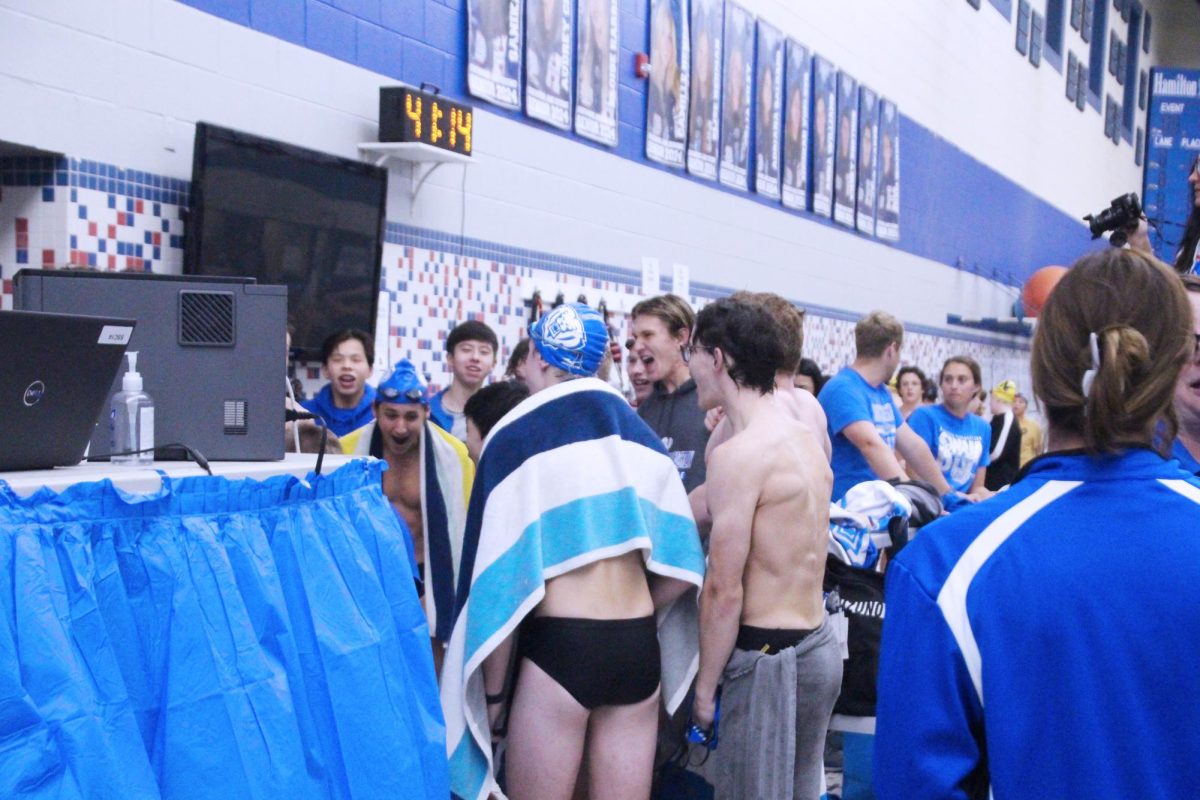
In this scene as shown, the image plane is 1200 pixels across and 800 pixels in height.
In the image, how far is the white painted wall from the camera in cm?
472

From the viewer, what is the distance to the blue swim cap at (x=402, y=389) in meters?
4.56

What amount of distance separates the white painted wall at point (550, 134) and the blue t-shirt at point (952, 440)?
2.24 m

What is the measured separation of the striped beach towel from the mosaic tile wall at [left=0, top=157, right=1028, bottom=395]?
149 cm

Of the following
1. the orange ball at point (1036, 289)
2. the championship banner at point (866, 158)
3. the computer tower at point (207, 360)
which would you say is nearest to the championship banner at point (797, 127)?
the championship banner at point (866, 158)

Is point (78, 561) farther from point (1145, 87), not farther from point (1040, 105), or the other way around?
point (1145, 87)

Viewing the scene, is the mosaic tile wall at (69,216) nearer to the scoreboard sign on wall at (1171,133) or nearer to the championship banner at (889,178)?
the championship banner at (889,178)

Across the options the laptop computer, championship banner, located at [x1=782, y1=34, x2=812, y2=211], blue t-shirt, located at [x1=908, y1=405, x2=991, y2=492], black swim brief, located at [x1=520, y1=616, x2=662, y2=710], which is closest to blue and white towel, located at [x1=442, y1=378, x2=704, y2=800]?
black swim brief, located at [x1=520, y1=616, x2=662, y2=710]

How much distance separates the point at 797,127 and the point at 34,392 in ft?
34.0

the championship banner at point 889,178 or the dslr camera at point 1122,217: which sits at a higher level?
the championship banner at point 889,178

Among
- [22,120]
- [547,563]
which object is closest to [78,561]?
[547,563]

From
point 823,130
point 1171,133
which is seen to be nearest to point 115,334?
point 823,130

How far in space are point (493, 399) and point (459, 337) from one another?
70.9 inches

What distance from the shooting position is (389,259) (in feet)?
21.2

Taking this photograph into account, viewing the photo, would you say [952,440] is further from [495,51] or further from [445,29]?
[445,29]
